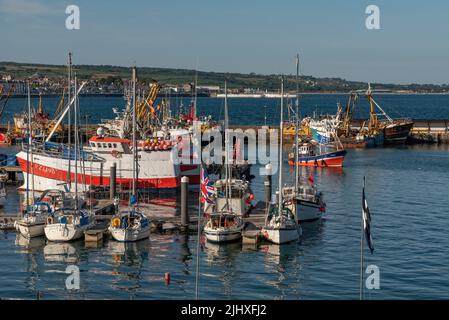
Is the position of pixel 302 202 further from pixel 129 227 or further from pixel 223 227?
pixel 129 227

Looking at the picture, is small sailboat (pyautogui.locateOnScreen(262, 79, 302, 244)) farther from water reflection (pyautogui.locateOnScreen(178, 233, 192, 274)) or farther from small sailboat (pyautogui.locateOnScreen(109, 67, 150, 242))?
small sailboat (pyautogui.locateOnScreen(109, 67, 150, 242))

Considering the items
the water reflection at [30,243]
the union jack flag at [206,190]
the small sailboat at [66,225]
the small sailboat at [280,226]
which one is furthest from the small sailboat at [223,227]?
the water reflection at [30,243]

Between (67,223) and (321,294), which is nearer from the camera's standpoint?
(321,294)

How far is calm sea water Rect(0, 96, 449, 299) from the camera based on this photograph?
113 feet

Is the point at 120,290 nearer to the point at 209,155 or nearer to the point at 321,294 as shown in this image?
the point at 321,294

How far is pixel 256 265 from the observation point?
39.2 meters

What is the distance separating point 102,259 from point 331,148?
66826 mm

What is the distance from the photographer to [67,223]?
144 ft

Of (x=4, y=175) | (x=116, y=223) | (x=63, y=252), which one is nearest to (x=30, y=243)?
(x=63, y=252)

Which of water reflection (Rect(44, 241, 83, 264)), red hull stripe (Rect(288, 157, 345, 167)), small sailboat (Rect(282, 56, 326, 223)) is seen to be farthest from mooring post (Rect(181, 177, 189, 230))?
red hull stripe (Rect(288, 157, 345, 167))

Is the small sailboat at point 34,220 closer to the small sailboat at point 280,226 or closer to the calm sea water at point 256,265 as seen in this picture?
the calm sea water at point 256,265

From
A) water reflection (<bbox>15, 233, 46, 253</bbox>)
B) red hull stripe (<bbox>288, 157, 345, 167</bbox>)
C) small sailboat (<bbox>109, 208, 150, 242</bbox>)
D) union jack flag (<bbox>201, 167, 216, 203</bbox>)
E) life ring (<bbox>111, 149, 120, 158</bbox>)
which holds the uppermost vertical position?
life ring (<bbox>111, 149, 120, 158</bbox>)
